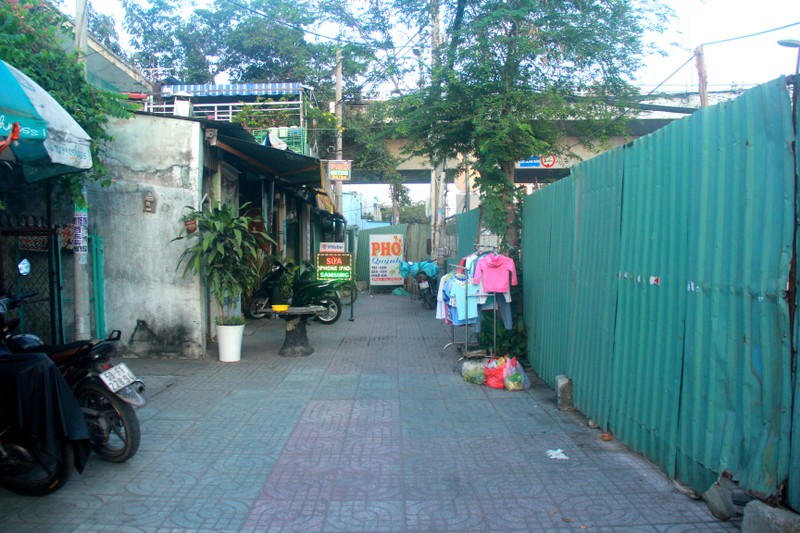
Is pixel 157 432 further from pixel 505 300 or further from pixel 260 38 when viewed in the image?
pixel 260 38

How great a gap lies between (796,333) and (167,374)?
737cm

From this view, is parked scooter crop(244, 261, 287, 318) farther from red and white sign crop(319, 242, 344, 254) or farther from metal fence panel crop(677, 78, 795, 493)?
metal fence panel crop(677, 78, 795, 493)

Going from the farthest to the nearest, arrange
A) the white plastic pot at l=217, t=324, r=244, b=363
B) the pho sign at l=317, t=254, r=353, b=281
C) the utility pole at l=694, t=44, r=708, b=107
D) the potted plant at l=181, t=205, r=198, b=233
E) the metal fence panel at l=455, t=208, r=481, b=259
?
the utility pole at l=694, t=44, r=708, b=107 → the pho sign at l=317, t=254, r=353, b=281 → the metal fence panel at l=455, t=208, r=481, b=259 → the white plastic pot at l=217, t=324, r=244, b=363 → the potted plant at l=181, t=205, r=198, b=233

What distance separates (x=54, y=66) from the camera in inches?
284

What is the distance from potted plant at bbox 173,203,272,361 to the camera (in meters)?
8.95

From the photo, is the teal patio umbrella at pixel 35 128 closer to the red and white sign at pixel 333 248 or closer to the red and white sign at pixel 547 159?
the red and white sign at pixel 547 159

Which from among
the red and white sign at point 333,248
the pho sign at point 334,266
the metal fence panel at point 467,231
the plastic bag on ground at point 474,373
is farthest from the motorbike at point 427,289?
the plastic bag on ground at point 474,373

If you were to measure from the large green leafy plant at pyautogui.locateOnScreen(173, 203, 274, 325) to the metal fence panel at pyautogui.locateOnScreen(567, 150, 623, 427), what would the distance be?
488 cm

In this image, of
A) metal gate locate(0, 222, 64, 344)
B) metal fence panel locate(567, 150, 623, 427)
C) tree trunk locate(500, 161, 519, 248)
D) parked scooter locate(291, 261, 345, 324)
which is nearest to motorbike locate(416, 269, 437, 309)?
parked scooter locate(291, 261, 345, 324)

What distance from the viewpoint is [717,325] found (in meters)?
3.75

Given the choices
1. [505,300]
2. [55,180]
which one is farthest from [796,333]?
[55,180]

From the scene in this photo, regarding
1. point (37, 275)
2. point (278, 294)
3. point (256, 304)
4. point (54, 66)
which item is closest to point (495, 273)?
point (54, 66)

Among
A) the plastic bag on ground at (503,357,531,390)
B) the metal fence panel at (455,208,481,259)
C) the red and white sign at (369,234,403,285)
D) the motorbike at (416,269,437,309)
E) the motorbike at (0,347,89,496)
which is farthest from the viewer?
the red and white sign at (369,234,403,285)

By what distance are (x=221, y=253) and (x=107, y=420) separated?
14.2ft
